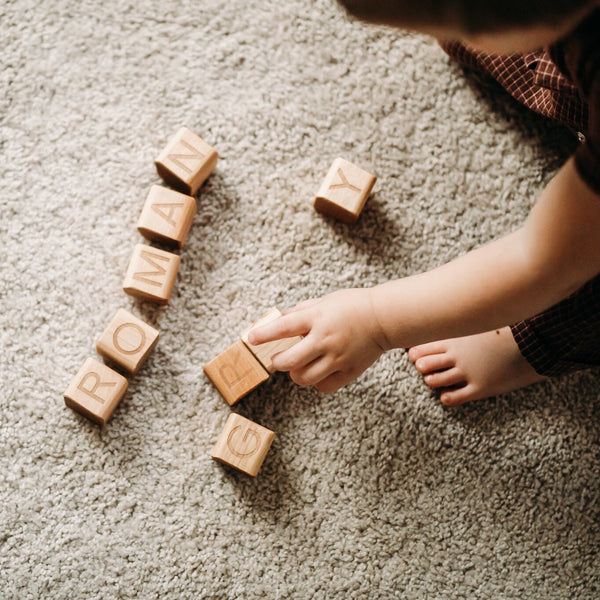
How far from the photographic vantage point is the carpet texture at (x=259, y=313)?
2.59ft

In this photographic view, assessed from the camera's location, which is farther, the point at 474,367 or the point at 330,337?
the point at 474,367

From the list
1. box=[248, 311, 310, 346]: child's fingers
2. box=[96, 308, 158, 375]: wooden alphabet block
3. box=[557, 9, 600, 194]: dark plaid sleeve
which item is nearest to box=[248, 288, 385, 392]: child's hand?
box=[248, 311, 310, 346]: child's fingers

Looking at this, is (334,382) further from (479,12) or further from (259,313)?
(479,12)

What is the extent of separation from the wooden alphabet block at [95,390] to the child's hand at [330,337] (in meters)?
0.18

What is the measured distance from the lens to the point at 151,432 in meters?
0.80

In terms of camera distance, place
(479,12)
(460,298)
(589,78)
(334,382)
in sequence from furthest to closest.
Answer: (334,382), (460,298), (589,78), (479,12)

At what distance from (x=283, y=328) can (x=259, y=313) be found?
108mm

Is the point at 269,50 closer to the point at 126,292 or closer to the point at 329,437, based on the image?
the point at 126,292

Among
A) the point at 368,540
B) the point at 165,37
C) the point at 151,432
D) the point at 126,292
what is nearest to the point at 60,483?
the point at 151,432

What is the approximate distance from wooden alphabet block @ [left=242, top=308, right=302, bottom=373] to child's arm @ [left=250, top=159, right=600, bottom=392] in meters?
0.03

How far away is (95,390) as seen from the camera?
768mm

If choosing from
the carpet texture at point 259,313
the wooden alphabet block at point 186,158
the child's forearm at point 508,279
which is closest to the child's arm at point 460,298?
the child's forearm at point 508,279

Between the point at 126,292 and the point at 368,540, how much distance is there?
444mm

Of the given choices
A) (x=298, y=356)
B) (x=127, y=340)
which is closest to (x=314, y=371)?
(x=298, y=356)
